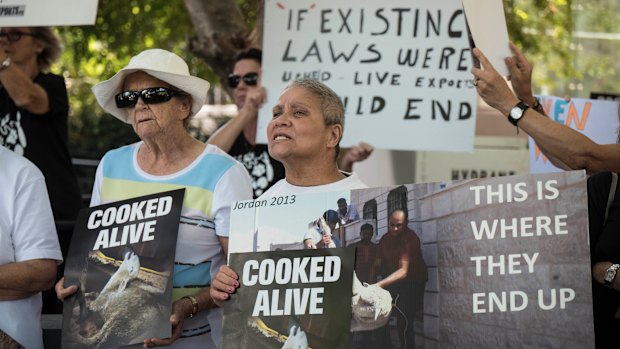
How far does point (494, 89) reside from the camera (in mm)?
3635

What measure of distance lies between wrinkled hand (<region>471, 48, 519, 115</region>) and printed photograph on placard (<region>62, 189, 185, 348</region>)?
1.14 meters

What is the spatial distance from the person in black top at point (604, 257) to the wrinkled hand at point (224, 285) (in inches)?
43.6

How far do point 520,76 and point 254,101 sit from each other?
1832mm

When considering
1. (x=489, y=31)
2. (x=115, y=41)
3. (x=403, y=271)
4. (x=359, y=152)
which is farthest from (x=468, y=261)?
(x=115, y=41)

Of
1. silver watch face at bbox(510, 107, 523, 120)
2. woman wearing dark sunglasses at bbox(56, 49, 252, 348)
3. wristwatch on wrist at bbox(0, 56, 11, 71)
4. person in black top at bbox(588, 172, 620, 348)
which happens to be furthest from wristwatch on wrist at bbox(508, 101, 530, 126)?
wristwatch on wrist at bbox(0, 56, 11, 71)

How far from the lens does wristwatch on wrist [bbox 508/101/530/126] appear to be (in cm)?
354

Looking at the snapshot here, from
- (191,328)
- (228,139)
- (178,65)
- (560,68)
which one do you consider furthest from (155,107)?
(560,68)

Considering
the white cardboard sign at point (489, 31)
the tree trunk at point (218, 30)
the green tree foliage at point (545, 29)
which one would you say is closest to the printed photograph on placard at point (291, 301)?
the white cardboard sign at point (489, 31)

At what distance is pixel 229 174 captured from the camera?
3.84 metres

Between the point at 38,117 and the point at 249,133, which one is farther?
the point at 249,133

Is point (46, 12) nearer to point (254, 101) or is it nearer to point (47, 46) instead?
point (47, 46)

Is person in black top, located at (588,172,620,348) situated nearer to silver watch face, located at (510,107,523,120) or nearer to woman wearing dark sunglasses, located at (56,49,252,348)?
silver watch face, located at (510,107,523,120)

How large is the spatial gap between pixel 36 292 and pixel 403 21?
2.49m

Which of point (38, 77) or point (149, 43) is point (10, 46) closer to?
point (38, 77)
